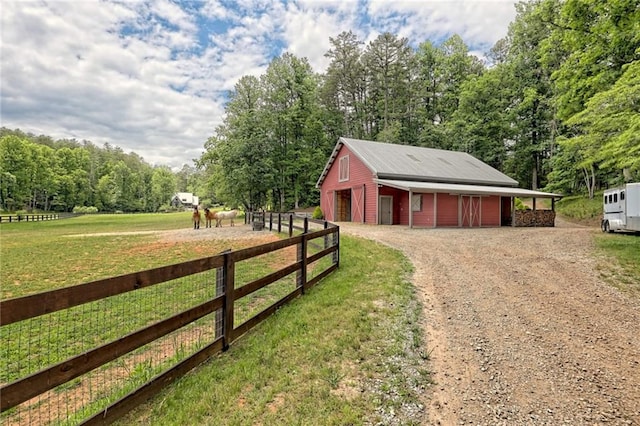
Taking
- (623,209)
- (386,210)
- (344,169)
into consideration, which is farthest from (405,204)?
(623,209)

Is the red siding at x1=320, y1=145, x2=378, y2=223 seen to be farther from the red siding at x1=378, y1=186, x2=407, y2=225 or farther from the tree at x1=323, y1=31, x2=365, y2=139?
the tree at x1=323, y1=31, x2=365, y2=139

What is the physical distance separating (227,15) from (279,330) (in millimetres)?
13945

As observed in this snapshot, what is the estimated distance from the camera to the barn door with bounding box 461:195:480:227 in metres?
19.6

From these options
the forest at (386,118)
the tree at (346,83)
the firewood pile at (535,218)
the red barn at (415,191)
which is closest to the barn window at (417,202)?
the red barn at (415,191)

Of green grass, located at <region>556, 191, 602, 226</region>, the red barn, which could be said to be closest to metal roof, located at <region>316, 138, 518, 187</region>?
the red barn

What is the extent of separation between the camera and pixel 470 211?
19844 millimetres

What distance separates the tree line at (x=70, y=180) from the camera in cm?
4478

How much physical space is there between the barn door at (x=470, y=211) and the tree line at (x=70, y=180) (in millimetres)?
37032

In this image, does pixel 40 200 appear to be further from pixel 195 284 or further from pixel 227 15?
pixel 195 284

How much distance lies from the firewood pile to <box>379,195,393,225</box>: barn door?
7931 millimetres

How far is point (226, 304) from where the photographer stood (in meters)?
3.53

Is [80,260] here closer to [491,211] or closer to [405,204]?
[405,204]

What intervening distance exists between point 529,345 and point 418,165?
20.4 m

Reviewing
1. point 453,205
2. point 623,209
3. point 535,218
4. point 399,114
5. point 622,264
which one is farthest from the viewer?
point 399,114
